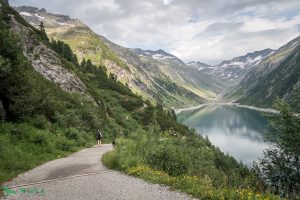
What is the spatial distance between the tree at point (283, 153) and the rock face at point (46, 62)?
4531cm

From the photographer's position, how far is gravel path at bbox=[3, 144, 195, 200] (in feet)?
49.7

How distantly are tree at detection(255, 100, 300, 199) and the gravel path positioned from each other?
1297 centimetres

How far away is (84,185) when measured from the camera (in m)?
17.6

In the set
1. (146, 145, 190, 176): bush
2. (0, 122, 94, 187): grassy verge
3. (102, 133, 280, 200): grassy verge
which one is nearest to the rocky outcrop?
(0, 122, 94, 187): grassy verge

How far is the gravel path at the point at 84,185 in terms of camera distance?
1514 cm

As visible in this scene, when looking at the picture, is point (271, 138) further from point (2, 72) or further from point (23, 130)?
point (2, 72)

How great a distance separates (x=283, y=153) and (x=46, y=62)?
54.9m

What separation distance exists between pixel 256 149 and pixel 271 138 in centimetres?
8583

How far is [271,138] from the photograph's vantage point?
30766mm

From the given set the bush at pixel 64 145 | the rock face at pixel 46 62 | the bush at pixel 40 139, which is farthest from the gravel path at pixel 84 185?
the rock face at pixel 46 62

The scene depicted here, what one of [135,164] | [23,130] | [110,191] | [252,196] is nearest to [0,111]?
[23,130]


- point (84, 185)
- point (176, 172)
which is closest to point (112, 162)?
point (176, 172)

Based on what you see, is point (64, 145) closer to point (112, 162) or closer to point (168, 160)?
point (112, 162)

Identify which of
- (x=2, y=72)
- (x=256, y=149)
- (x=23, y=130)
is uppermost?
(x=2, y=72)
